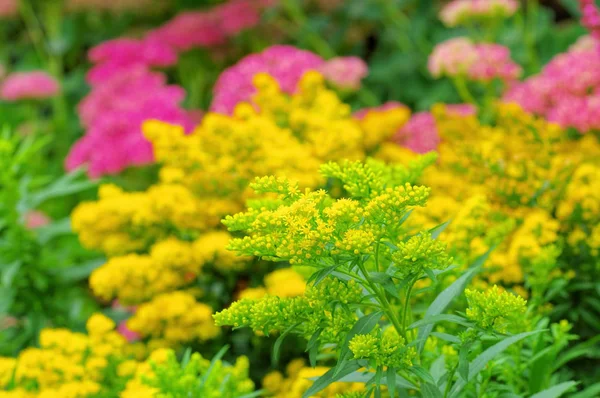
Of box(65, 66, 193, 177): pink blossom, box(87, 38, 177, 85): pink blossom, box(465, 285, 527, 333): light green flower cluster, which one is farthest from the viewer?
box(87, 38, 177, 85): pink blossom

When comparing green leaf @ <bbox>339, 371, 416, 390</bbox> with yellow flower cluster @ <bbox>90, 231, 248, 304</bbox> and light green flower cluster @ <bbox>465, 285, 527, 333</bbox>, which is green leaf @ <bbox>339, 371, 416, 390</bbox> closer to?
light green flower cluster @ <bbox>465, 285, 527, 333</bbox>

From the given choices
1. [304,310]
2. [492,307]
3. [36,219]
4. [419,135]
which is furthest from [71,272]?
[492,307]

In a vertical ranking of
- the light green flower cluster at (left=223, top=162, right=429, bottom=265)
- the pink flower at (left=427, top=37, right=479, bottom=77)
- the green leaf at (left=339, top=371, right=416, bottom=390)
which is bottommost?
the green leaf at (left=339, top=371, right=416, bottom=390)

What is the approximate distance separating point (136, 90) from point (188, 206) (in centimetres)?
111

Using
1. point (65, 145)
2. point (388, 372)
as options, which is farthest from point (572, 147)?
point (65, 145)

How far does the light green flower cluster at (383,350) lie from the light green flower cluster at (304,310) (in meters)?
0.04

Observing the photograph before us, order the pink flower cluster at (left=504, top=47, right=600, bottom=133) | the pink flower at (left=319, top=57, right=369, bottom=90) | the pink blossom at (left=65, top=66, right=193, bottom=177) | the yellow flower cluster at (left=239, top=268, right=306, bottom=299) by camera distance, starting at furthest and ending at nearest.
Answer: the pink flower at (left=319, top=57, right=369, bottom=90), the pink blossom at (left=65, top=66, right=193, bottom=177), the pink flower cluster at (left=504, top=47, right=600, bottom=133), the yellow flower cluster at (left=239, top=268, right=306, bottom=299)

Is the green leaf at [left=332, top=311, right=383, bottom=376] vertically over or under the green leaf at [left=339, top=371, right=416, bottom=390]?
over

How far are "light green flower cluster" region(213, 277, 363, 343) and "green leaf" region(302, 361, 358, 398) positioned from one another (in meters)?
0.03

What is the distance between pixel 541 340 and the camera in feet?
3.54

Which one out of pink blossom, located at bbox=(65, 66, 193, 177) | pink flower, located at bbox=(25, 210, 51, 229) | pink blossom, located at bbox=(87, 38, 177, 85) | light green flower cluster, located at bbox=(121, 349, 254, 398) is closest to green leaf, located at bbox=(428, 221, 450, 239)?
light green flower cluster, located at bbox=(121, 349, 254, 398)

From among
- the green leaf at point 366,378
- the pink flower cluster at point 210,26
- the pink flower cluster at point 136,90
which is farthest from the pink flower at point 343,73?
the green leaf at point 366,378

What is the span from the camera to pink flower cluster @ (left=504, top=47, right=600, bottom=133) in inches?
62.2

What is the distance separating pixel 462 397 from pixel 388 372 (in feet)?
0.78
